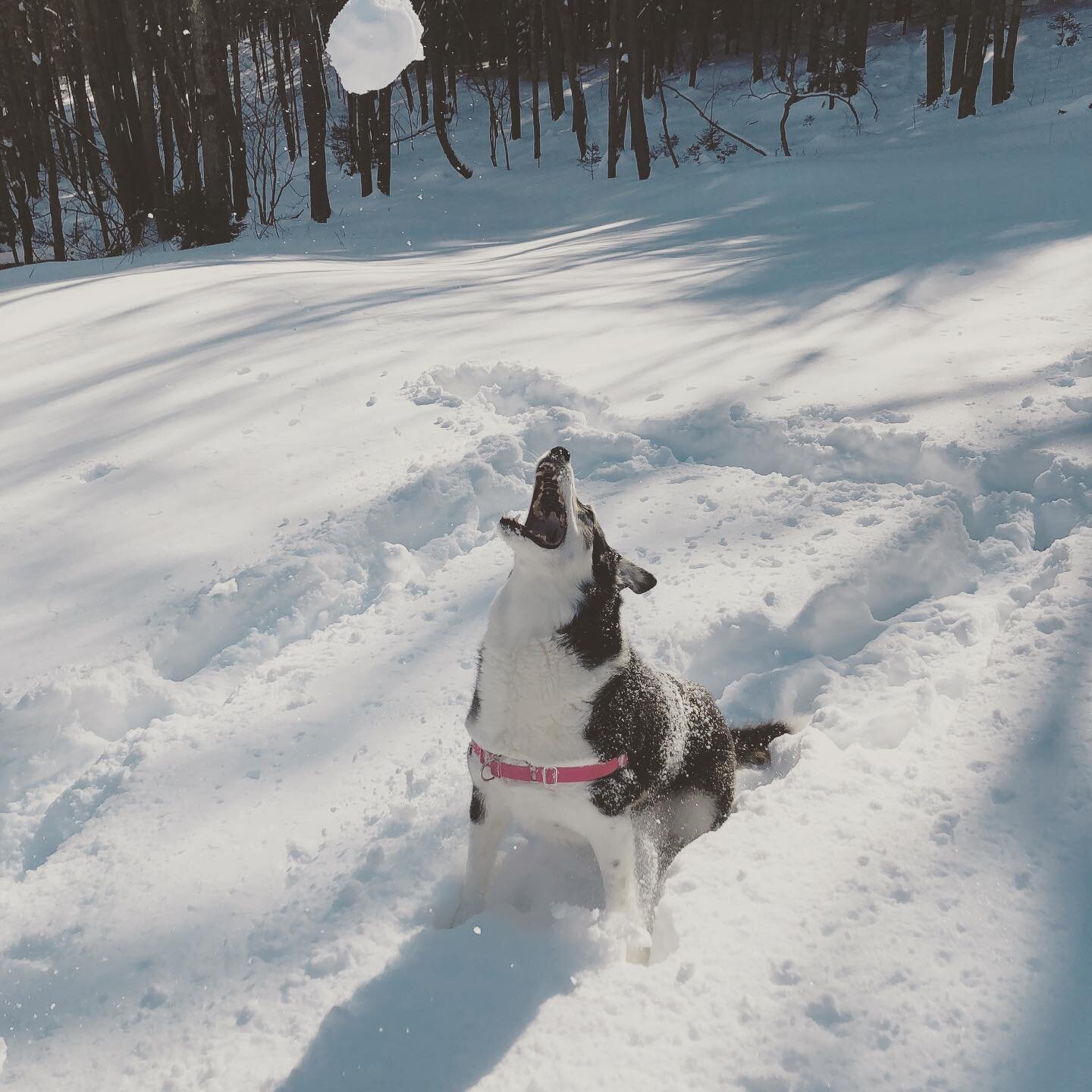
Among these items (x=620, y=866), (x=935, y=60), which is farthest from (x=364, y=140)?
(x=620, y=866)

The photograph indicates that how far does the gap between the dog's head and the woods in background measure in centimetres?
1357

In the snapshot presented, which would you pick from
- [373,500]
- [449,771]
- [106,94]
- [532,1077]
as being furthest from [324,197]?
[532,1077]

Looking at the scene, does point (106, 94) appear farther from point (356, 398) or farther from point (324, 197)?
point (356, 398)

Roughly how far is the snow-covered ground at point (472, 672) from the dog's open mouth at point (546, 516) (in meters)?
1.10

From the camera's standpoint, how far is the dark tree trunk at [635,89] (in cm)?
1798

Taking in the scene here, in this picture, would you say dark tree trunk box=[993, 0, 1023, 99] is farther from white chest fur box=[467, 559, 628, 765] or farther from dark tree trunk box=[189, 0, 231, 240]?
white chest fur box=[467, 559, 628, 765]

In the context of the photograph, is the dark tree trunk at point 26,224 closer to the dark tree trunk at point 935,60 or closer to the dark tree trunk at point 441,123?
the dark tree trunk at point 441,123

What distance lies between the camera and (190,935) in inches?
93.1

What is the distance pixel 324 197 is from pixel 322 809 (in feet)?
54.0

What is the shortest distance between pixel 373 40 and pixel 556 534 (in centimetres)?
735

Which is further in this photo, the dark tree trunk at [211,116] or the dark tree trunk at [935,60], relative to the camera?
the dark tree trunk at [935,60]

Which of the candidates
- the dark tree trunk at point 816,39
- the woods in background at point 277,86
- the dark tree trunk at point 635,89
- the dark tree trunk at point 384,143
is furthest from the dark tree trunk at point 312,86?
the dark tree trunk at point 816,39

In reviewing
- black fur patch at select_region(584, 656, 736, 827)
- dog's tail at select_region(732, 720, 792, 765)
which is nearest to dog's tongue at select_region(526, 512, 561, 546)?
black fur patch at select_region(584, 656, 736, 827)

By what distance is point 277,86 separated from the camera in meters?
25.9
